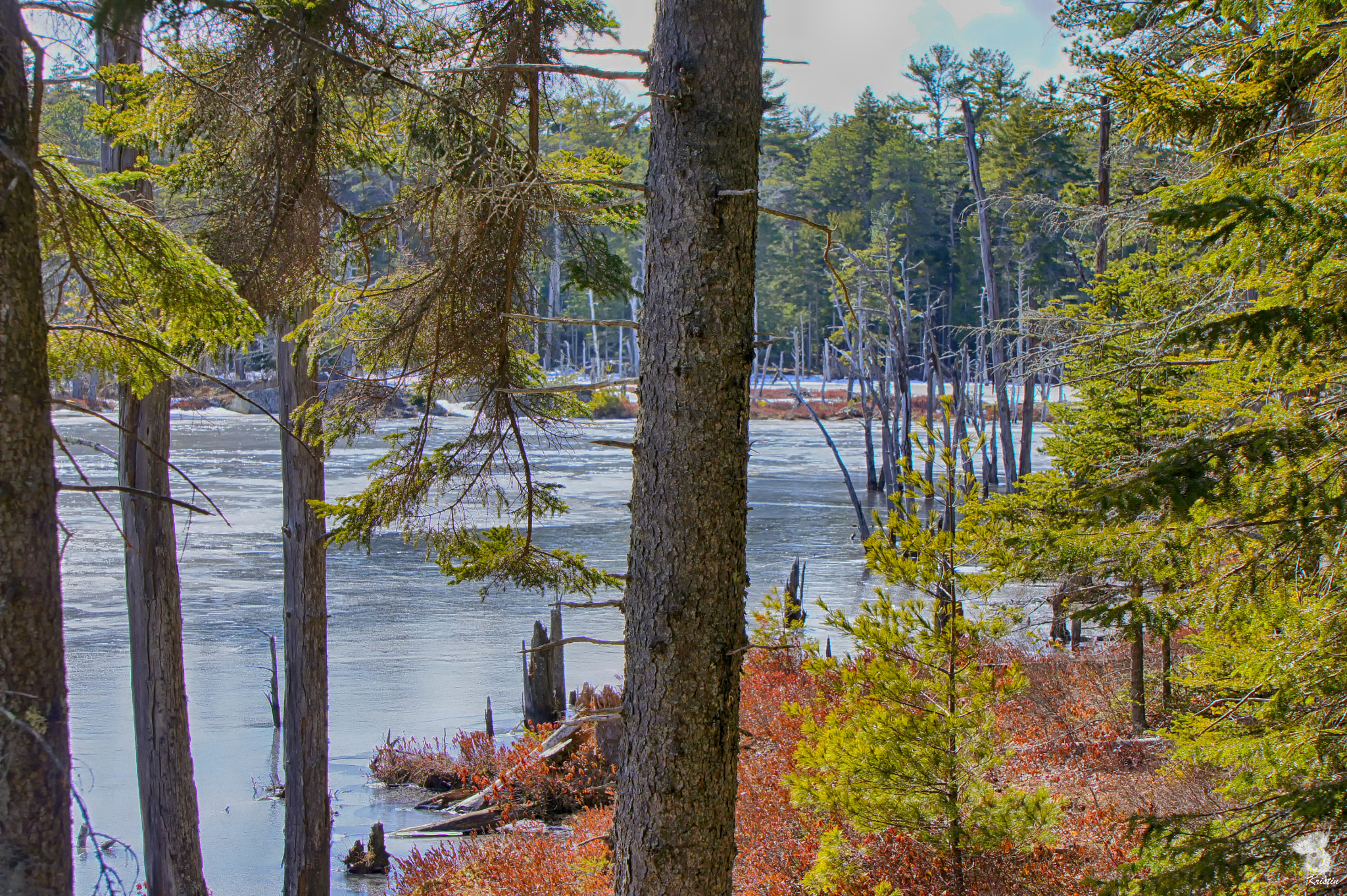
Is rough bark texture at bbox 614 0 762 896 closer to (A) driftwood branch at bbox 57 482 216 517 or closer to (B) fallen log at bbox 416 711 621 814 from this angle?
(A) driftwood branch at bbox 57 482 216 517

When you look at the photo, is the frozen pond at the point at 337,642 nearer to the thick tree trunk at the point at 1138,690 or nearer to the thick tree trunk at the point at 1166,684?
the thick tree trunk at the point at 1138,690

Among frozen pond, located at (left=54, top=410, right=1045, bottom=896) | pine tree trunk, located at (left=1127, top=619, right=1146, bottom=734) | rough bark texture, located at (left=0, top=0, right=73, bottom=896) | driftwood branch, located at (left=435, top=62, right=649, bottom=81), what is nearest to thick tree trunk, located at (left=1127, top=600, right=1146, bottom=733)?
pine tree trunk, located at (left=1127, top=619, right=1146, bottom=734)

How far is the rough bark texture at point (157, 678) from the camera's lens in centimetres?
754

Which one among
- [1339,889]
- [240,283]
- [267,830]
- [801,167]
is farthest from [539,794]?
[801,167]

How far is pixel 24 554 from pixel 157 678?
16.9 feet

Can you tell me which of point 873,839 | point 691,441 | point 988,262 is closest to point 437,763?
point 873,839

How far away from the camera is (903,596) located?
20.4 meters

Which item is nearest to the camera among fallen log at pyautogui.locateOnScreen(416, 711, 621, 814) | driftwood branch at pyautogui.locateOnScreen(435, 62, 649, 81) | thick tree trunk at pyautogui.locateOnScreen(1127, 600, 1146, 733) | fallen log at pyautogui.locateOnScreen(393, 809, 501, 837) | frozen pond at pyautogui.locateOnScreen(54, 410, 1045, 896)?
driftwood branch at pyautogui.locateOnScreen(435, 62, 649, 81)

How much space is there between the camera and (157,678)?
7.56 m

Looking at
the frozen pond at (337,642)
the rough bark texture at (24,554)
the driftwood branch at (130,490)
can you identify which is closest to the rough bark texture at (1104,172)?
the frozen pond at (337,642)

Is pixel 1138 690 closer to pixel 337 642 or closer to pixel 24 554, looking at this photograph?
pixel 24 554

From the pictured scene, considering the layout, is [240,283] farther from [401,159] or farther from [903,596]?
[903,596]

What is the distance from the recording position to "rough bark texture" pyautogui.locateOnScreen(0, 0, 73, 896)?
2.92 metres

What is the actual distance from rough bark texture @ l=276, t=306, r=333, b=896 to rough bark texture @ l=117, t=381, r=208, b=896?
2.37 feet
